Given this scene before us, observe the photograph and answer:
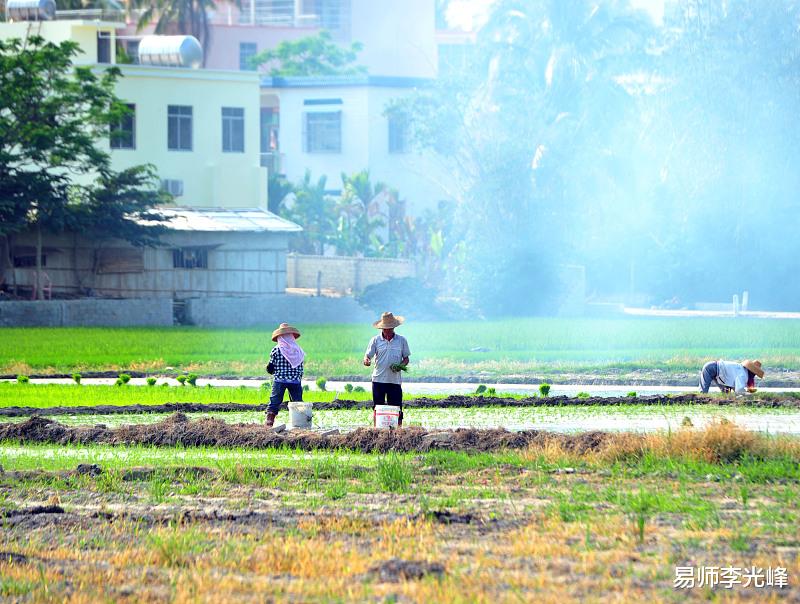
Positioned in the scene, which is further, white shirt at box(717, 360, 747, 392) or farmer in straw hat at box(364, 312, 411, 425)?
white shirt at box(717, 360, 747, 392)

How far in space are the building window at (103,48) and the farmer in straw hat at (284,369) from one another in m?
42.0

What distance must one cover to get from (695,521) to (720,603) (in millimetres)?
2385

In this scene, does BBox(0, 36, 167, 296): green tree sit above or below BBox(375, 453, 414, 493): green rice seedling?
above

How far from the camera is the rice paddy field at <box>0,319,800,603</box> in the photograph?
8680 mm

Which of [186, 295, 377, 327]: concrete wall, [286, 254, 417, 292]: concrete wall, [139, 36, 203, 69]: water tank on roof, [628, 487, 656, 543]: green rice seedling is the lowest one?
[186, 295, 377, 327]: concrete wall

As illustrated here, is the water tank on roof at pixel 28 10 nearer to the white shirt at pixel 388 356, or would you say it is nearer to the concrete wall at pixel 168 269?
the concrete wall at pixel 168 269

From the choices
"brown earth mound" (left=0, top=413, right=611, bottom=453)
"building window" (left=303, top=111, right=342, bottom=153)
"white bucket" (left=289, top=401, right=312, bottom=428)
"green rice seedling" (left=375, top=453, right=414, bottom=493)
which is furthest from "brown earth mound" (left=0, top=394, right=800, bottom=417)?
"building window" (left=303, top=111, right=342, bottom=153)

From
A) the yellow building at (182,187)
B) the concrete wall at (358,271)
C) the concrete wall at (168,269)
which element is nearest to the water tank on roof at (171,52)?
the yellow building at (182,187)

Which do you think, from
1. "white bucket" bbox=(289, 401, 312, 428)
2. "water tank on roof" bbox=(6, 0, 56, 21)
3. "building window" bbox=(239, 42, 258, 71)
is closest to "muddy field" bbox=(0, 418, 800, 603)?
"white bucket" bbox=(289, 401, 312, 428)

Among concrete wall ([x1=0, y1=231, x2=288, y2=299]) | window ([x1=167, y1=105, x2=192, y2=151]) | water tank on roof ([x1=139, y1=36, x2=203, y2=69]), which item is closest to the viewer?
concrete wall ([x1=0, y1=231, x2=288, y2=299])

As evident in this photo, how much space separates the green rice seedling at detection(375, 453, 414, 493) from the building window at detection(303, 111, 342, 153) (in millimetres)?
53646

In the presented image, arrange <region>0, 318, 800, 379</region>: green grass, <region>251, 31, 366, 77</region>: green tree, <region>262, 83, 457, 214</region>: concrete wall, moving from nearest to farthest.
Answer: <region>0, 318, 800, 379</region>: green grass, <region>262, 83, 457, 214</region>: concrete wall, <region>251, 31, 366, 77</region>: green tree

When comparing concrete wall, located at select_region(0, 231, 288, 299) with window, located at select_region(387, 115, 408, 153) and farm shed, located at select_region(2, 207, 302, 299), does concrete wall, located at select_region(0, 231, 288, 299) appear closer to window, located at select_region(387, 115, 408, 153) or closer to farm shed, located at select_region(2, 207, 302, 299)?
farm shed, located at select_region(2, 207, 302, 299)

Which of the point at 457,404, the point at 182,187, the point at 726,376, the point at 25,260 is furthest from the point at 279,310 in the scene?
the point at 726,376
